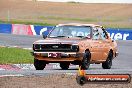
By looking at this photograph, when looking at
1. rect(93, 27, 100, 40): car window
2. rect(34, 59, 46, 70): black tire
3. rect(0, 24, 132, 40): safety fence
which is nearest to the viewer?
rect(34, 59, 46, 70): black tire

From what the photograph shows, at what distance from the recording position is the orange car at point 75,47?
19.9 m

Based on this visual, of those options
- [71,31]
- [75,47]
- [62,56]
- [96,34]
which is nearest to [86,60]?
[75,47]

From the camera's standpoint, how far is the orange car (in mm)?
19859

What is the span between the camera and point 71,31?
2111 cm

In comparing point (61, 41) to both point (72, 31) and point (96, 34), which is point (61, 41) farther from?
point (96, 34)

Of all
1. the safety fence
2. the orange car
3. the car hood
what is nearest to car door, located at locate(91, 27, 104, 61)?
the orange car

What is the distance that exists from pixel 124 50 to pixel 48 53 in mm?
16706

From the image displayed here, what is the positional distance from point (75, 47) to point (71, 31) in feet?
4.44

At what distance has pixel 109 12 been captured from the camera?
113 meters

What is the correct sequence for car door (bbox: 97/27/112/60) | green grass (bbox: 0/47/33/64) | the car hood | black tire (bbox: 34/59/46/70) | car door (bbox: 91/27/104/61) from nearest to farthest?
1. the car hood
2. black tire (bbox: 34/59/46/70)
3. car door (bbox: 91/27/104/61)
4. car door (bbox: 97/27/112/60)
5. green grass (bbox: 0/47/33/64)

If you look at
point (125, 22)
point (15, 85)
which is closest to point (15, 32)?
point (15, 85)

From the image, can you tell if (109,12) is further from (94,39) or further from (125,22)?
(94,39)

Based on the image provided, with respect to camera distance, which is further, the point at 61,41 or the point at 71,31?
the point at 71,31

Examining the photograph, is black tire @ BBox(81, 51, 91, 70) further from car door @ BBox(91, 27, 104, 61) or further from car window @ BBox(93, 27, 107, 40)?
car window @ BBox(93, 27, 107, 40)
